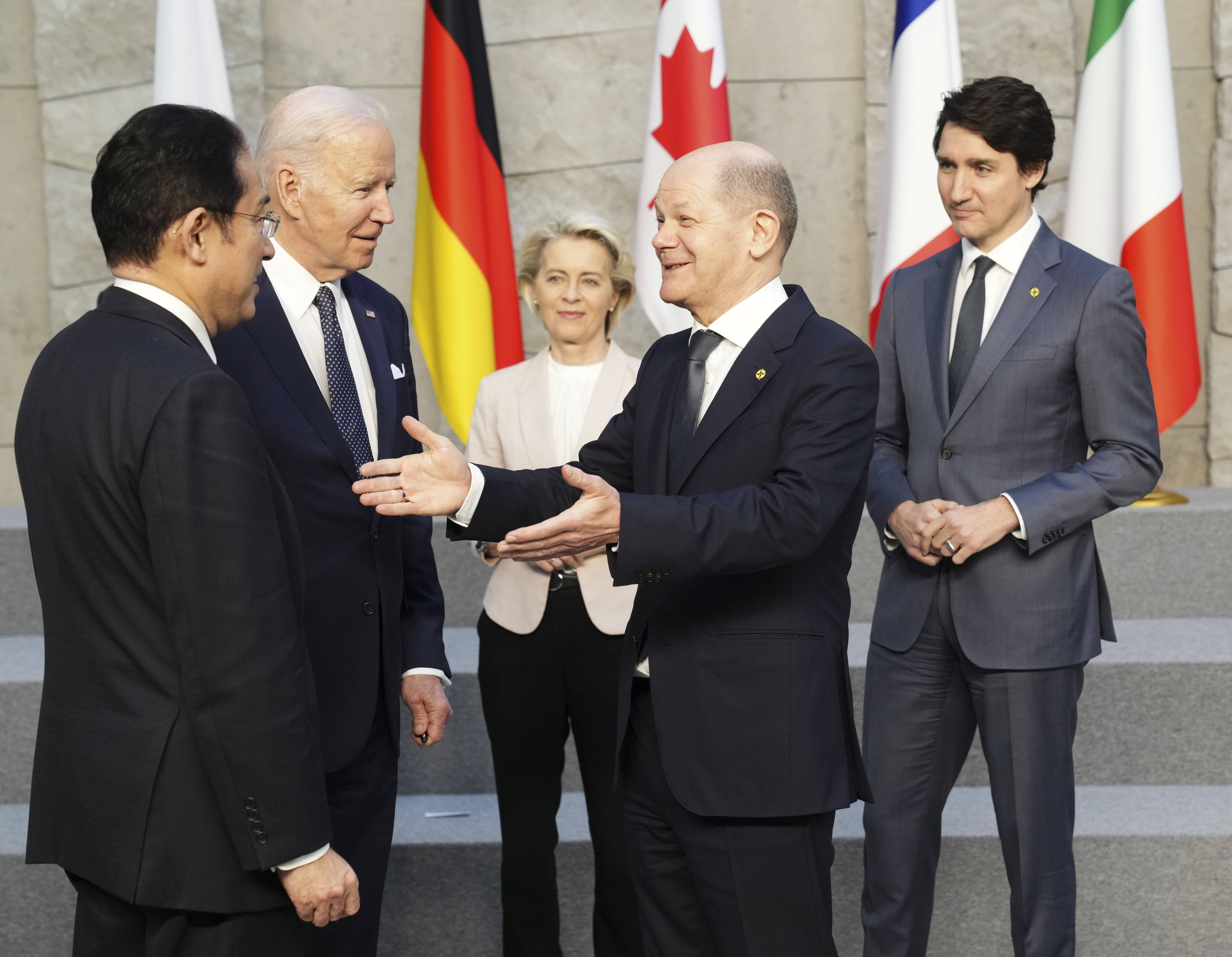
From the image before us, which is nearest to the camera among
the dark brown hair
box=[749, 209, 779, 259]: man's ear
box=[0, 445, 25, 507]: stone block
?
box=[749, 209, 779, 259]: man's ear

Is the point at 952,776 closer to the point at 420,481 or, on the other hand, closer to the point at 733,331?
the point at 733,331

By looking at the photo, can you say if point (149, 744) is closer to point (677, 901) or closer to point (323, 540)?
point (323, 540)

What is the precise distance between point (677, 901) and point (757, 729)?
34cm

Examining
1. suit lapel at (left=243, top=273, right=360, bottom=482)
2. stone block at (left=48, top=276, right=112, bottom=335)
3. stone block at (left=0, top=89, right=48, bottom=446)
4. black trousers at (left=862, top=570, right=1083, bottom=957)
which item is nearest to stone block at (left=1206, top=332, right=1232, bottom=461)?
black trousers at (left=862, top=570, right=1083, bottom=957)

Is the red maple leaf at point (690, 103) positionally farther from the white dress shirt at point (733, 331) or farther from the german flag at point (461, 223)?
the white dress shirt at point (733, 331)

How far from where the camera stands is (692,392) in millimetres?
1927

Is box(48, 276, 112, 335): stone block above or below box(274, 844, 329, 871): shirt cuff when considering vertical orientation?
above

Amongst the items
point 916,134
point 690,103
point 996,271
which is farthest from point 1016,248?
point 690,103

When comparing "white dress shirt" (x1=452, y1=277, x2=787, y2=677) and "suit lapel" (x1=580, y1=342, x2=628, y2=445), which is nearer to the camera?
"white dress shirt" (x1=452, y1=277, x2=787, y2=677)

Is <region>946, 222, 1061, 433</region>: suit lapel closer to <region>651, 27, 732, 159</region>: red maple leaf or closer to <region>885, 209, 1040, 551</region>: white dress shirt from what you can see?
<region>885, 209, 1040, 551</region>: white dress shirt

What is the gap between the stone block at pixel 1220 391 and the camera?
15.2ft

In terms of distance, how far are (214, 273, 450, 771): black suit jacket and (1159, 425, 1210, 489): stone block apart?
3616 mm

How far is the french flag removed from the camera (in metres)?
3.85

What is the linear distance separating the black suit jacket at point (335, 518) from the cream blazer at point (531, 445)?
1.78 ft
